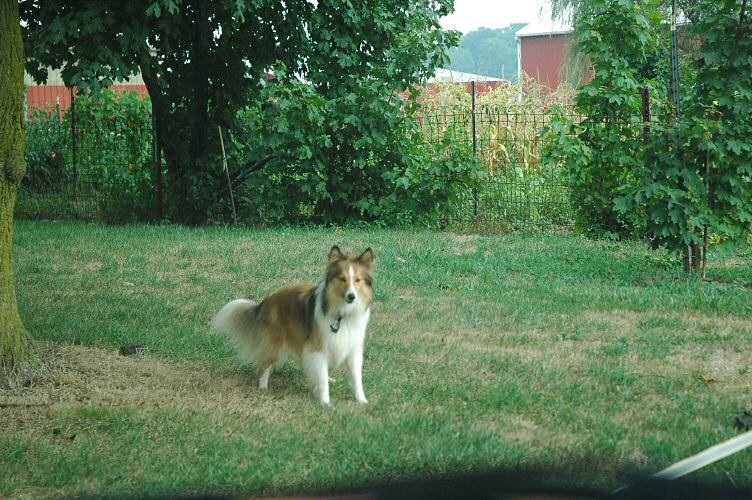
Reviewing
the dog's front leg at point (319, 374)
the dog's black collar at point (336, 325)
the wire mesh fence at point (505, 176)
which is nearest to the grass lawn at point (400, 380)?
the dog's front leg at point (319, 374)

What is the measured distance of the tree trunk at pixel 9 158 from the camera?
4.75 m

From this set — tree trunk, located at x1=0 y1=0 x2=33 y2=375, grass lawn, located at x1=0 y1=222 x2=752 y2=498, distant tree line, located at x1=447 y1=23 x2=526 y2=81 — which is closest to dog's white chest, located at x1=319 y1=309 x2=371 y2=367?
grass lawn, located at x1=0 y1=222 x2=752 y2=498

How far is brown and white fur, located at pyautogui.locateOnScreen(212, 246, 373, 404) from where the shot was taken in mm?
4773

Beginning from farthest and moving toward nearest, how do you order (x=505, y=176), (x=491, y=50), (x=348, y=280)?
1. (x=491, y=50)
2. (x=505, y=176)
3. (x=348, y=280)

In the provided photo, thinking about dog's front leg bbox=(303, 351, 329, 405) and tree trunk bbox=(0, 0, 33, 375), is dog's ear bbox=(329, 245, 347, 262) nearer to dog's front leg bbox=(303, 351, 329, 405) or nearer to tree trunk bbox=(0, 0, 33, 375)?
dog's front leg bbox=(303, 351, 329, 405)

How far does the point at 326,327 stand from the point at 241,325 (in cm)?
85

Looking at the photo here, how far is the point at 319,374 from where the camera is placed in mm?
4820

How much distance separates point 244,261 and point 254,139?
3.29 m

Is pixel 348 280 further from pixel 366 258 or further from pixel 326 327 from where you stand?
pixel 326 327

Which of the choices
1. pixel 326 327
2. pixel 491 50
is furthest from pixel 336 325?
pixel 491 50

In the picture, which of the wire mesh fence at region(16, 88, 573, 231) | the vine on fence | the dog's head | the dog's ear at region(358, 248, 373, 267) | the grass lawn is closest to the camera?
the grass lawn

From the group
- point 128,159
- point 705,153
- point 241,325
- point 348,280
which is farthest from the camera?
point 128,159

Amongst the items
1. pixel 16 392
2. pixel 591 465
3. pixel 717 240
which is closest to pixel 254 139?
pixel 717 240

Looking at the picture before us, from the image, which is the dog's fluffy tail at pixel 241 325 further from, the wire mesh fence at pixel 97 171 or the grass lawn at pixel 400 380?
the wire mesh fence at pixel 97 171
